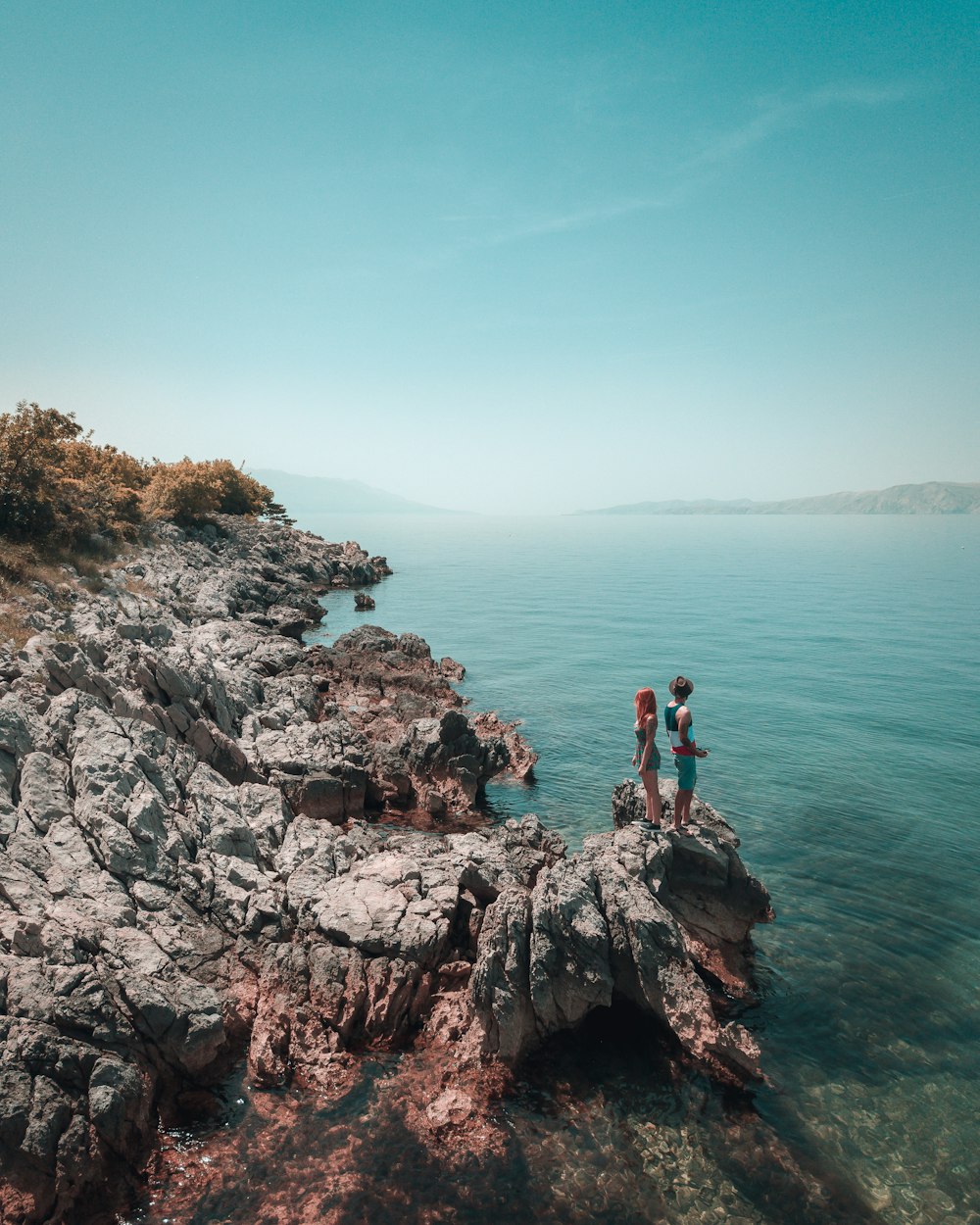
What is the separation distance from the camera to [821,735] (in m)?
32.2

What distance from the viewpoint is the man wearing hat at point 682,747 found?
48.3ft

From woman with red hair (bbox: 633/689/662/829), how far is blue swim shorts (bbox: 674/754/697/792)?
1.68 ft

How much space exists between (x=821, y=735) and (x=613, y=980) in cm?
2367

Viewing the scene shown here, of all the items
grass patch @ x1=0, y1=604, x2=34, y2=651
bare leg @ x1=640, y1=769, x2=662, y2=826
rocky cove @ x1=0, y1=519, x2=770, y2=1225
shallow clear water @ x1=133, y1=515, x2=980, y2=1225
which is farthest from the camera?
grass patch @ x1=0, y1=604, x2=34, y2=651

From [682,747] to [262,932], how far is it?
10237 mm

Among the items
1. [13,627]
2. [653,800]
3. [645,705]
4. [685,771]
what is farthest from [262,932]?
[13,627]

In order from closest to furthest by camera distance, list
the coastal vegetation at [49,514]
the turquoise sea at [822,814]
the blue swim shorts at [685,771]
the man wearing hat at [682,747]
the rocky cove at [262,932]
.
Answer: the rocky cove at [262,932], the turquoise sea at [822,814], the man wearing hat at [682,747], the blue swim shorts at [685,771], the coastal vegetation at [49,514]

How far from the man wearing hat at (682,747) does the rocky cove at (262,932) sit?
76 centimetres

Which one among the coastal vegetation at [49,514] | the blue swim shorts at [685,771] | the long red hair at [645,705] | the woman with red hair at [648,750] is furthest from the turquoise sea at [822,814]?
the coastal vegetation at [49,514]

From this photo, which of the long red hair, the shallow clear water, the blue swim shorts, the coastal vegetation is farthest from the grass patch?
the blue swim shorts

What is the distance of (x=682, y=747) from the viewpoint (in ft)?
48.5

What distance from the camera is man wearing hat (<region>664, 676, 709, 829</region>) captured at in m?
14.7

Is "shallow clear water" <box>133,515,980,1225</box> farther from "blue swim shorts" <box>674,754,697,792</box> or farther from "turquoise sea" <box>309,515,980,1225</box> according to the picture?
"blue swim shorts" <box>674,754,697,792</box>

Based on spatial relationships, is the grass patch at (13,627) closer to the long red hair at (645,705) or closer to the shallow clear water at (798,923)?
the shallow clear water at (798,923)
